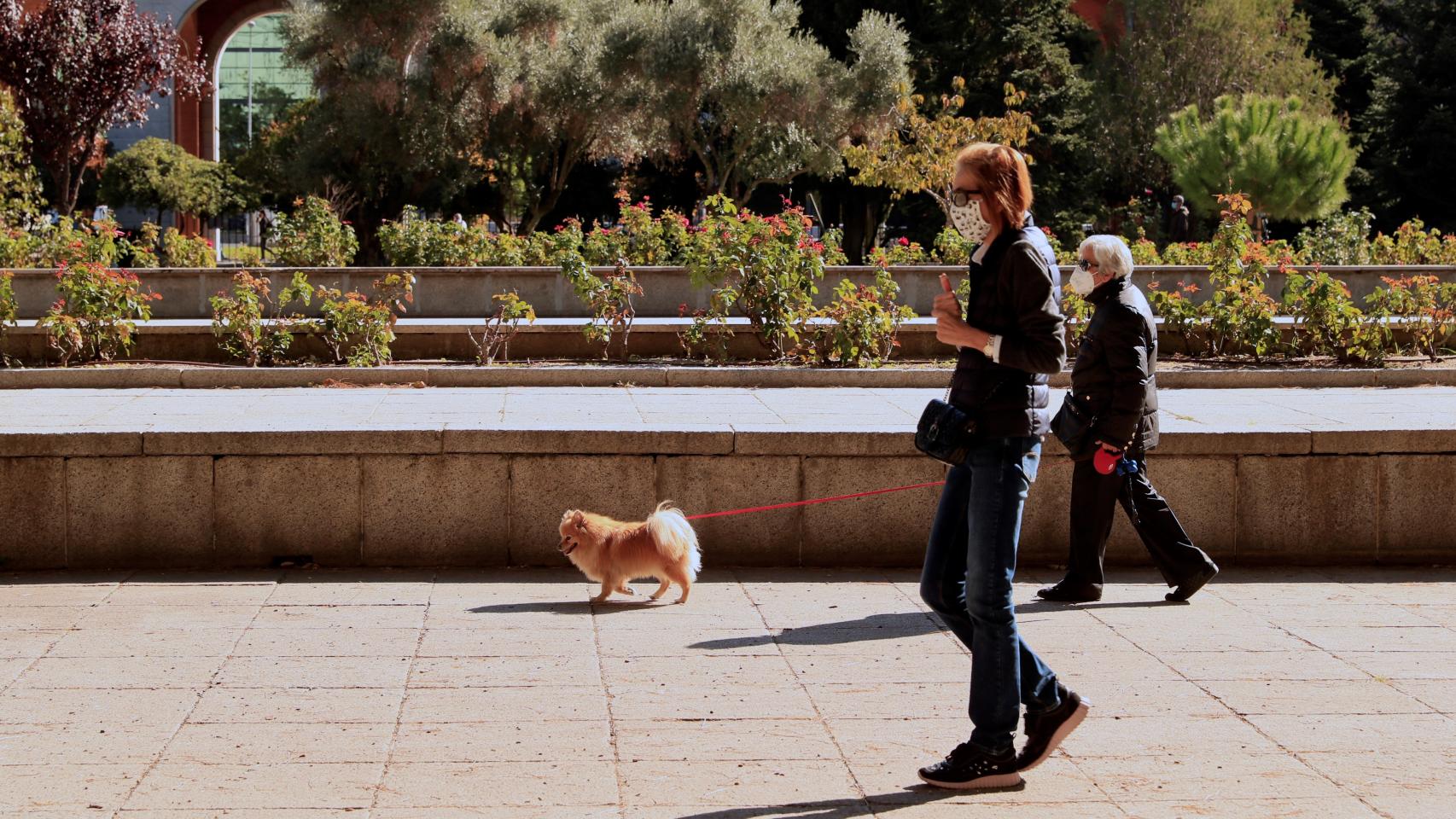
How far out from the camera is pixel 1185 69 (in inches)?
1727

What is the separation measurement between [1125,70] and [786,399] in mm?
38196

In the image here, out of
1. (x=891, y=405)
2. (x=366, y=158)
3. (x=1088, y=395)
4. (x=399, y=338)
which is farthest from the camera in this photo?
(x=366, y=158)

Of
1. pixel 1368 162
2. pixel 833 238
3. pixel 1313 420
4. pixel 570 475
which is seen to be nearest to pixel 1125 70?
pixel 1368 162

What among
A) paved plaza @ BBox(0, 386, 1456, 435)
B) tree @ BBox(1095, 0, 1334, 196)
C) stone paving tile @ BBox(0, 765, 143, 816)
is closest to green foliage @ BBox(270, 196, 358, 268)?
paved plaza @ BBox(0, 386, 1456, 435)

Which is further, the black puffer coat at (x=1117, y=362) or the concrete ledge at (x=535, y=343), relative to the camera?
the concrete ledge at (x=535, y=343)

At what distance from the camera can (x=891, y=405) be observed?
10531mm

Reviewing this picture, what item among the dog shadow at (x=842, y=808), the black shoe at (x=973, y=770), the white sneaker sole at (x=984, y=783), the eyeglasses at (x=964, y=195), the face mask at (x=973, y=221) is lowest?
the dog shadow at (x=842, y=808)

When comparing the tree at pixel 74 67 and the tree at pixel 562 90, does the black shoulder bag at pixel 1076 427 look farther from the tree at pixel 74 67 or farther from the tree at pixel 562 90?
the tree at pixel 74 67

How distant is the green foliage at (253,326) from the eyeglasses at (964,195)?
9.69 meters

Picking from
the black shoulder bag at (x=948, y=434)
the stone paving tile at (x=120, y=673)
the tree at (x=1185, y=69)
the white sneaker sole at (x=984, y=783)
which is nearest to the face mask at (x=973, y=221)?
the black shoulder bag at (x=948, y=434)

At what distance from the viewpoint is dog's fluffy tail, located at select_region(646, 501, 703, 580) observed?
258 inches

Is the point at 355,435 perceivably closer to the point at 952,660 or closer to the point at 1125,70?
the point at 952,660

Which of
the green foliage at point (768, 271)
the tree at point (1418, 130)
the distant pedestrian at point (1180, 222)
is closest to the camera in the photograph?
the green foliage at point (768, 271)

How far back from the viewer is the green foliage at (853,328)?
13.0 m
